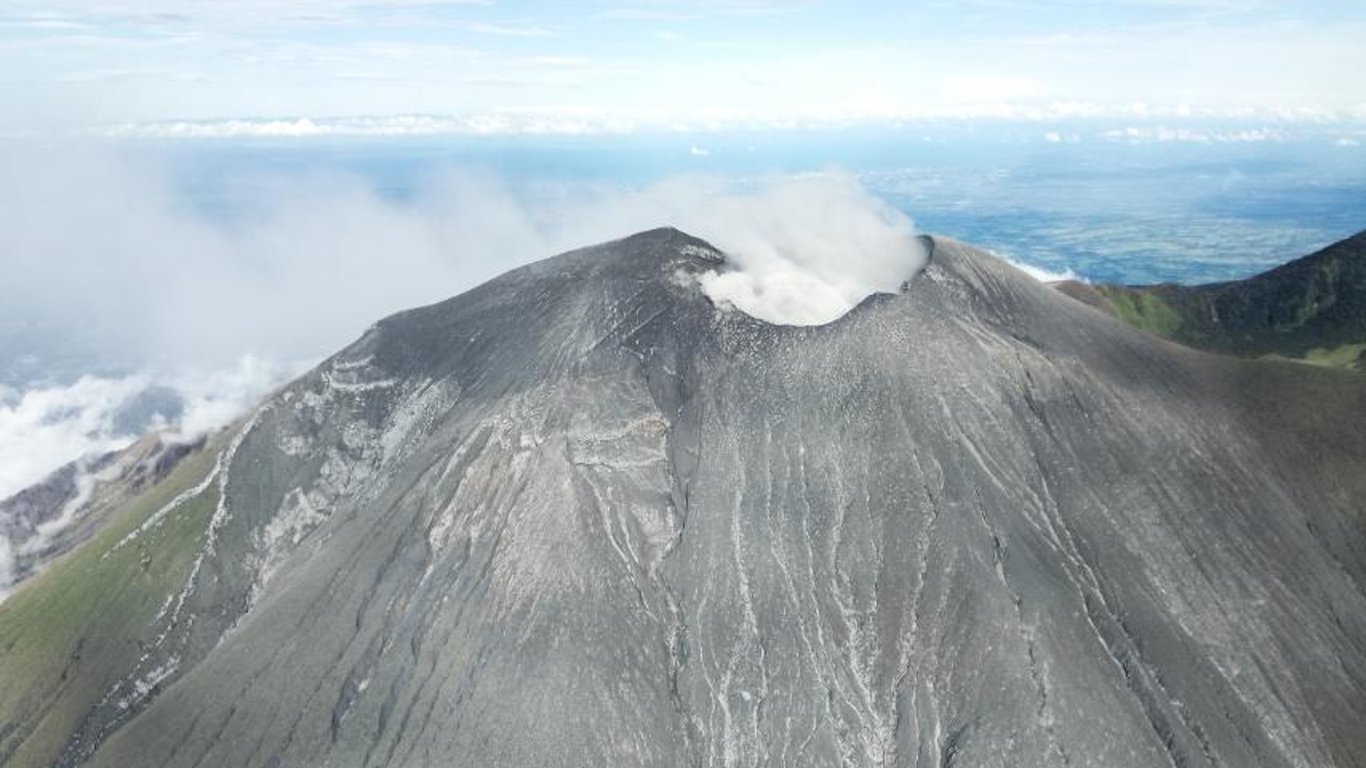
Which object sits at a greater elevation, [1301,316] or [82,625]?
[1301,316]

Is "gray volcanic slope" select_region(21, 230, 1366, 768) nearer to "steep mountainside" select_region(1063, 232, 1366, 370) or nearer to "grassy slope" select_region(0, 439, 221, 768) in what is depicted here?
"grassy slope" select_region(0, 439, 221, 768)

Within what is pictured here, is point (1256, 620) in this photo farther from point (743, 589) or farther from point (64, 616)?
point (64, 616)

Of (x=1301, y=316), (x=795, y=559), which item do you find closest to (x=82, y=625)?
(x=795, y=559)

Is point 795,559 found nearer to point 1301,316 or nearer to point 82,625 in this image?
point 82,625

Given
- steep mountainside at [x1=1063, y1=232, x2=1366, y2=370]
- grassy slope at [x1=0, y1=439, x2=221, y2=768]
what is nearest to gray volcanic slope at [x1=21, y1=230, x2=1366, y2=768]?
grassy slope at [x1=0, y1=439, x2=221, y2=768]

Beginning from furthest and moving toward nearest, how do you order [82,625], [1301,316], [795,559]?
1. [1301,316]
2. [82,625]
3. [795,559]
